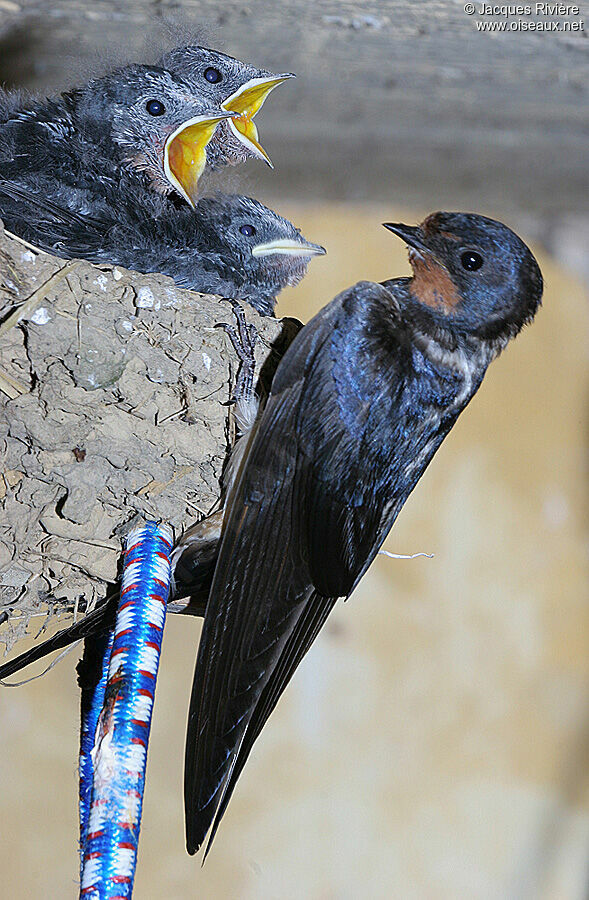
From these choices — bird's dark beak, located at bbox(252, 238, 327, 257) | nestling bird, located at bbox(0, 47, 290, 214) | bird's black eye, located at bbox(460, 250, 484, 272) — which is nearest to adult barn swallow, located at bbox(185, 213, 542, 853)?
bird's black eye, located at bbox(460, 250, 484, 272)

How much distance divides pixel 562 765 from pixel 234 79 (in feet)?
5.05

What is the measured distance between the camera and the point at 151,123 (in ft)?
3.44

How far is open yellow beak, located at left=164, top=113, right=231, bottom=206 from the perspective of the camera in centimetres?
102

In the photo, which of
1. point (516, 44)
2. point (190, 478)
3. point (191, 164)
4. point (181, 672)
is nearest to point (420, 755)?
point (181, 672)

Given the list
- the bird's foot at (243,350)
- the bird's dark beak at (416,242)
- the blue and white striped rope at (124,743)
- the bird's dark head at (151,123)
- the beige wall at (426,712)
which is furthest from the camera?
the beige wall at (426,712)

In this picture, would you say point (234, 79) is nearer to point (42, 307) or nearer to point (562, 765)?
point (42, 307)

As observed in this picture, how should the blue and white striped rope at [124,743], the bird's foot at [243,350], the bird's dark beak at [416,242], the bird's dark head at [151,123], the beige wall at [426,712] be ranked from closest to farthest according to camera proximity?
1. the blue and white striped rope at [124,743]
2. the bird's dark beak at [416,242]
3. the bird's foot at [243,350]
4. the bird's dark head at [151,123]
5. the beige wall at [426,712]

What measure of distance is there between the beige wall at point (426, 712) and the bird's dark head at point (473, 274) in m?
1.00

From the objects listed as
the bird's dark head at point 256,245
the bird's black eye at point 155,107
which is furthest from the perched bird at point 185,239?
the bird's black eye at point 155,107

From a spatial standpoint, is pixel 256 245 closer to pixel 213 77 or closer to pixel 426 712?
pixel 213 77

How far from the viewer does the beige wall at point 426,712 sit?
1704mm

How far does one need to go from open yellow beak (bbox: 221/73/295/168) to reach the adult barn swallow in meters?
0.34

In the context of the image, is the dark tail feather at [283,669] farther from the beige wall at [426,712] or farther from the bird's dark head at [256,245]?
the beige wall at [426,712]

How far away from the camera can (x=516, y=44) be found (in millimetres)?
1421
